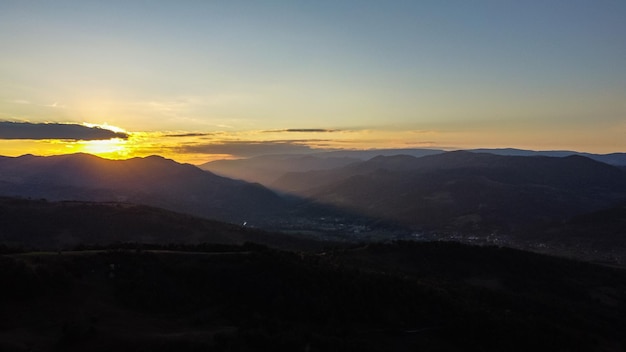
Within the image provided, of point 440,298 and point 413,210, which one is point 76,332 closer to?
point 440,298

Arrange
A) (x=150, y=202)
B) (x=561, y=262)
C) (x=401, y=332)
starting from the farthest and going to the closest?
(x=150, y=202)
(x=561, y=262)
(x=401, y=332)

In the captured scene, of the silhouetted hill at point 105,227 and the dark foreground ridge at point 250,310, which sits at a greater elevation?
the dark foreground ridge at point 250,310

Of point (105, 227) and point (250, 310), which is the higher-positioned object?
point (250, 310)

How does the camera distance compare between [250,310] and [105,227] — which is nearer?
[250,310]

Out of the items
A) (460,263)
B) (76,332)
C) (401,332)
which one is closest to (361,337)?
(401,332)

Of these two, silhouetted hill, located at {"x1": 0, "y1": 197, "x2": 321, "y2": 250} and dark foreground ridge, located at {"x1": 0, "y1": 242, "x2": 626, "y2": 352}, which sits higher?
dark foreground ridge, located at {"x1": 0, "y1": 242, "x2": 626, "y2": 352}
